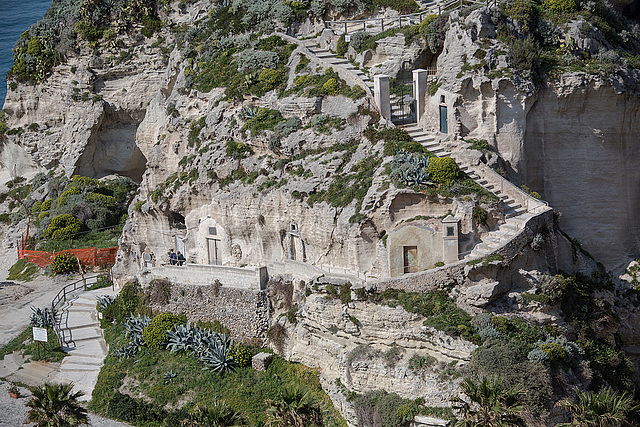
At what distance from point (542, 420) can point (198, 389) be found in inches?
678

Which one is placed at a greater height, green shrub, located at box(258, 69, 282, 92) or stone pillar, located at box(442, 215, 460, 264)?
green shrub, located at box(258, 69, 282, 92)

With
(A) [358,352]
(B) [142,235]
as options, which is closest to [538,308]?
(A) [358,352]

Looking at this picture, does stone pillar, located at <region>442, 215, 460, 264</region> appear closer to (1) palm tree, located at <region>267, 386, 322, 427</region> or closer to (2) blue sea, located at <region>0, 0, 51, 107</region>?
(1) palm tree, located at <region>267, 386, 322, 427</region>

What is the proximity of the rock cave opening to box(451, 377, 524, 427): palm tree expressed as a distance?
44711mm

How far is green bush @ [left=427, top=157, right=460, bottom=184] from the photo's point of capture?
43.1m

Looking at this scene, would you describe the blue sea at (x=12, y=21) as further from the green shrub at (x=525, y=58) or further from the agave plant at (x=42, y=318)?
the green shrub at (x=525, y=58)

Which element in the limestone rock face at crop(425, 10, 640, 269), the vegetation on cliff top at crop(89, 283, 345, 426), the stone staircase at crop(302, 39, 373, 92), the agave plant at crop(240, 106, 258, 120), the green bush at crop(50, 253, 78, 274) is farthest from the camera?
the green bush at crop(50, 253, 78, 274)

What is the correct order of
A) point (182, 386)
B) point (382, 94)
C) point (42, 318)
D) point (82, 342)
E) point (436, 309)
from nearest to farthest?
point (436, 309), point (182, 386), point (382, 94), point (82, 342), point (42, 318)

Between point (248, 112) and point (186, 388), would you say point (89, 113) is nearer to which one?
point (248, 112)

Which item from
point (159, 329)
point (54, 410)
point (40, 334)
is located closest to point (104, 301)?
point (40, 334)

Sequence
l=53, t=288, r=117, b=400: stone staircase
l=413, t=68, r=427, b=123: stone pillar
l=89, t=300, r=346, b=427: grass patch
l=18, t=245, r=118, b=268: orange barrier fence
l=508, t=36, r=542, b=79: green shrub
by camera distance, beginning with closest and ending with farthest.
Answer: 1. l=89, t=300, r=346, b=427: grass patch
2. l=508, t=36, r=542, b=79: green shrub
3. l=413, t=68, r=427, b=123: stone pillar
4. l=53, t=288, r=117, b=400: stone staircase
5. l=18, t=245, r=118, b=268: orange barrier fence

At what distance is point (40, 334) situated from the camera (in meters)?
50.1

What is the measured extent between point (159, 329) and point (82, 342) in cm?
637

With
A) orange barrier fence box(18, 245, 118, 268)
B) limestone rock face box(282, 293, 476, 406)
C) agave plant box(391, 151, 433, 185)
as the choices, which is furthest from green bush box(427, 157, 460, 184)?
orange barrier fence box(18, 245, 118, 268)
